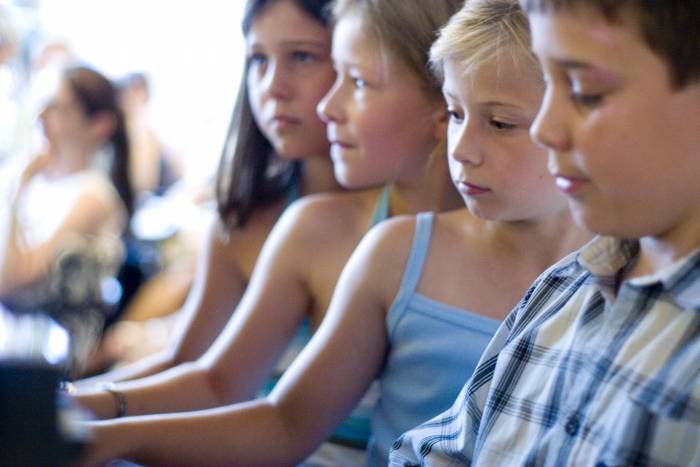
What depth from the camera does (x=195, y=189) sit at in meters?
4.29

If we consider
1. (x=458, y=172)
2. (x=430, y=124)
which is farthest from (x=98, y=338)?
(x=458, y=172)

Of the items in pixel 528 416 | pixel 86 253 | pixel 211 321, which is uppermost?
pixel 528 416

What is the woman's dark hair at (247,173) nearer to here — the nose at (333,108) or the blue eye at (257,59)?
the blue eye at (257,59)

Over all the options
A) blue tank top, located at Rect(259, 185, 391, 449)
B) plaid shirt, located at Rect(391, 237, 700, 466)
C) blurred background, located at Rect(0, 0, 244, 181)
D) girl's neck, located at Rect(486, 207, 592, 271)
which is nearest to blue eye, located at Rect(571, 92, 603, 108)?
plaid shirt, located at Rect(391, 237, 700, 466)

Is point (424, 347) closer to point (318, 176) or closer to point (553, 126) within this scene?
point (553, 126)

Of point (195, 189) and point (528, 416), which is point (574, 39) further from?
point (195, 189)

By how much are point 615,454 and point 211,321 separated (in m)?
0.98

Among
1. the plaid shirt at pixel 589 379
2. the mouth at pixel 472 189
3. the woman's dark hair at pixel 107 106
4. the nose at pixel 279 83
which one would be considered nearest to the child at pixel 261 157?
the nose at pixel 279 83

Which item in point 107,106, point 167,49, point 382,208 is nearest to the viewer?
point 382,208

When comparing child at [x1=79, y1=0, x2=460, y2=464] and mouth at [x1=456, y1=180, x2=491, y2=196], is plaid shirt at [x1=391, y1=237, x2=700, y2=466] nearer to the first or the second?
mouth at [x1=456, y1=180, x2=491, y2=196]

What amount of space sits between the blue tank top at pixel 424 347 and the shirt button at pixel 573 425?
0.32 m

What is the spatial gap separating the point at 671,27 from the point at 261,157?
996mm

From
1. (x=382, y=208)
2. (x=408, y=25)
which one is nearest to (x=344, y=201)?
(x=382, y=208)

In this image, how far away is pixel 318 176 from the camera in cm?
153
